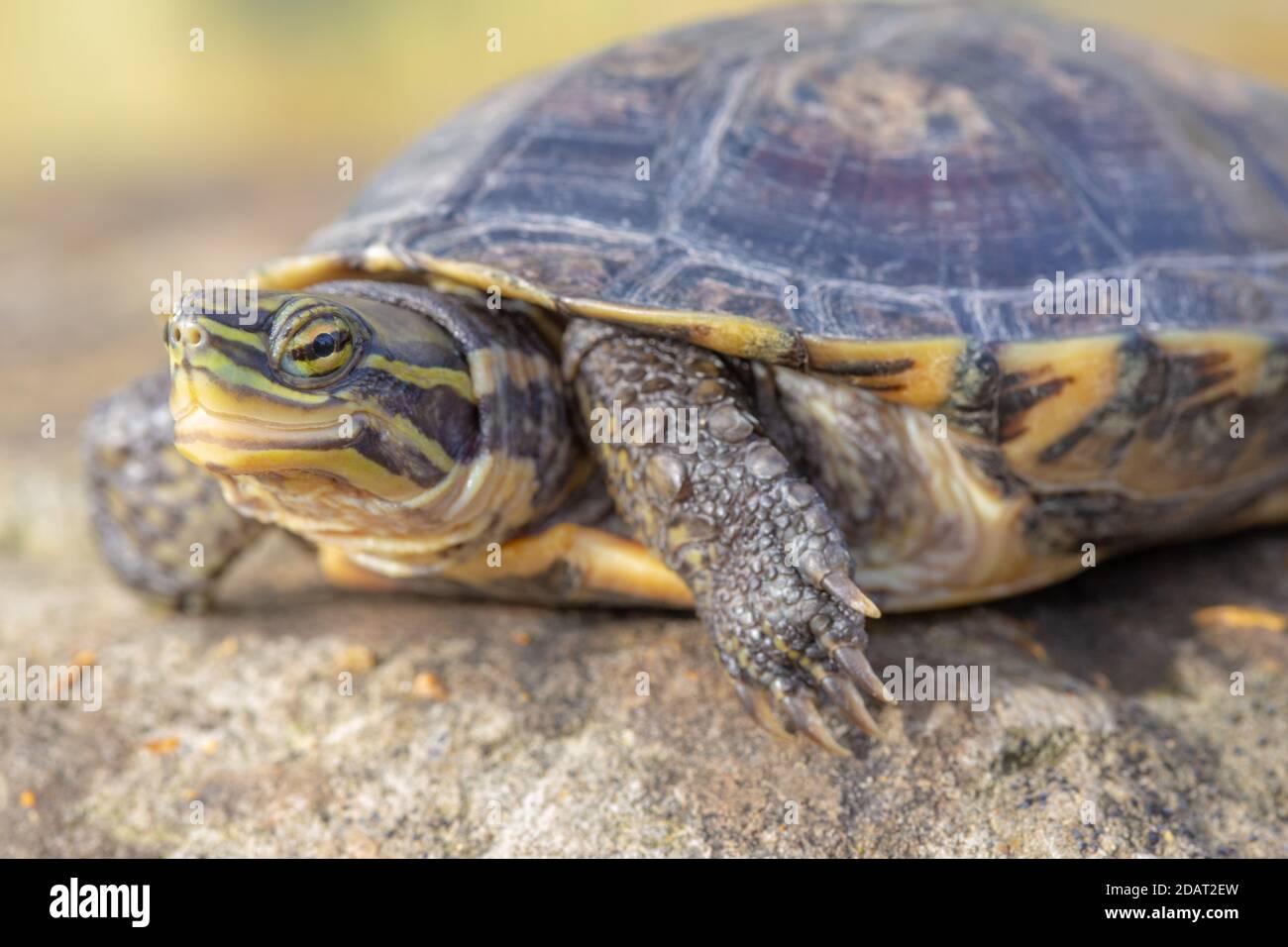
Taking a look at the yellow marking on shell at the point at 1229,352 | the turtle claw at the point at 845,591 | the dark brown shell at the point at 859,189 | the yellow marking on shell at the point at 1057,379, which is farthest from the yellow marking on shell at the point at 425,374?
the yellow marking on shell at the point at 1229,352


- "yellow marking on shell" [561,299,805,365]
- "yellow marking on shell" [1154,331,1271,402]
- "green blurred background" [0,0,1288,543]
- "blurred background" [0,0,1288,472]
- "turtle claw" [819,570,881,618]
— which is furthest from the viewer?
"blurred background" [0,0,1288,472]

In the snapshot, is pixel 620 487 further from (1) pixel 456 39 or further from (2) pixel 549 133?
(1) pixel 456 39

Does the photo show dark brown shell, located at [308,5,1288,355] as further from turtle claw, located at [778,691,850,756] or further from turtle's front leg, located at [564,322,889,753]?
turtle claw, located at [778,691,850,756]

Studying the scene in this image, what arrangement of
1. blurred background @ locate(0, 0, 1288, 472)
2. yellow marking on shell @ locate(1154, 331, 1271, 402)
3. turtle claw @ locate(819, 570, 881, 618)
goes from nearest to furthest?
turtle claw @ locate(819, 570, 881, 618) < yellow marking on shell @ locate(1154, 331, 1271, 402) < blurred background @ locate(0, 0, 1288, 472)

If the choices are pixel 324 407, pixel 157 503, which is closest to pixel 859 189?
pixel 324 407

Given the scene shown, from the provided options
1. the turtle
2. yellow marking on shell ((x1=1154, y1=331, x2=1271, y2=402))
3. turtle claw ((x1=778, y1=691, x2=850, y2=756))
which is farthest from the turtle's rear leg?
yellow marking on shell ((x1=1154, y1=331, x2=1271, y2=402))

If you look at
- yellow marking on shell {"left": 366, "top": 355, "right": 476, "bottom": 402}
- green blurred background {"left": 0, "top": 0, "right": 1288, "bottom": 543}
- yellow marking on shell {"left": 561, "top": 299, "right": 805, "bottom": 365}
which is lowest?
yellow marking on shell {"left": 366, "top": 355, "right": 476, "bottom": 402}

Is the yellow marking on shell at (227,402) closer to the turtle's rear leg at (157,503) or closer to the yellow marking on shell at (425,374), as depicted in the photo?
the yellow marking on shell at (425,374)
